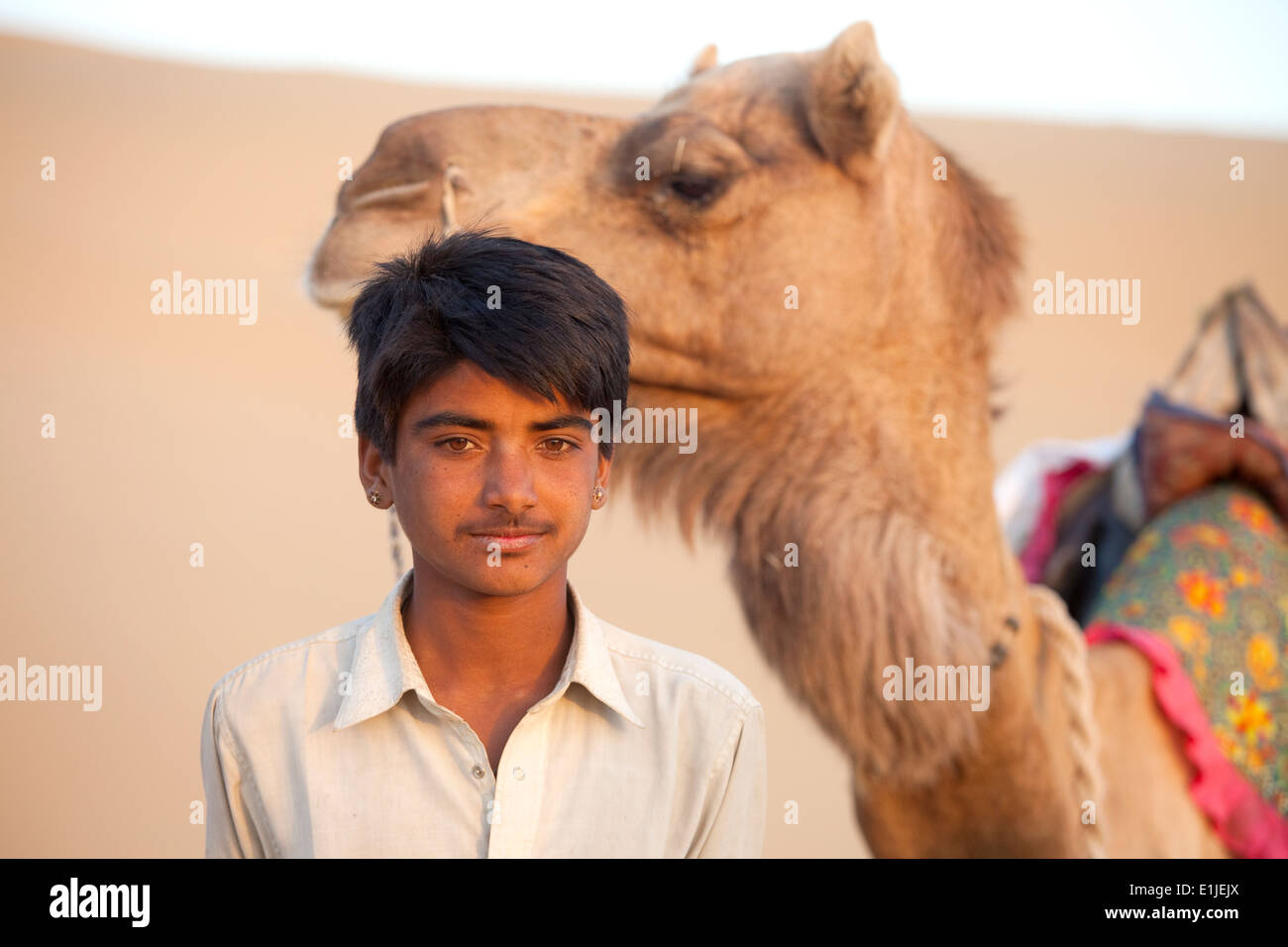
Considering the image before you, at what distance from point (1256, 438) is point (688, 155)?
1.30m

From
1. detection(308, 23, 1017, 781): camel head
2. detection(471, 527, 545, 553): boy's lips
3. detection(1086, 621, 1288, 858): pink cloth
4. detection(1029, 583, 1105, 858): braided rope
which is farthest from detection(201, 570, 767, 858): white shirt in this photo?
detection(1086, 621, 1288, 858): pink cloth

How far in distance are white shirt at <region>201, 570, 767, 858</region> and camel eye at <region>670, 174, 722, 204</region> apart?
1080 millimetres

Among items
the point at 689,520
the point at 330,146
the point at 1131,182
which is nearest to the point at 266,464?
the point at 330,146

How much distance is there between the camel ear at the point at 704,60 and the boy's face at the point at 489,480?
54.8 inches

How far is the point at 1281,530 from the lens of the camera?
8.10 feet

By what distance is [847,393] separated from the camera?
195 cm

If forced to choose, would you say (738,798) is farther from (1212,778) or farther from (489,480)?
(1212,778)

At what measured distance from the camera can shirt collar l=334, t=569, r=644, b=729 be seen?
38.0 inches

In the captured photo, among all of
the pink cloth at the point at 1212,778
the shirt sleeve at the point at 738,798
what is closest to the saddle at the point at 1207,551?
the pink cloth at the point at 1212,778

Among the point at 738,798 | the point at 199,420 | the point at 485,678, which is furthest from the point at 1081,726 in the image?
the point at 199,420

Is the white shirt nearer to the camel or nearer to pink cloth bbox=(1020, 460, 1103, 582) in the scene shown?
the camel

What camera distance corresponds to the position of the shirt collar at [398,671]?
0.96 m

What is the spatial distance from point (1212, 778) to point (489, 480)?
154 cm

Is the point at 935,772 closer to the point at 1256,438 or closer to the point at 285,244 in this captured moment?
the point at 1256,438
